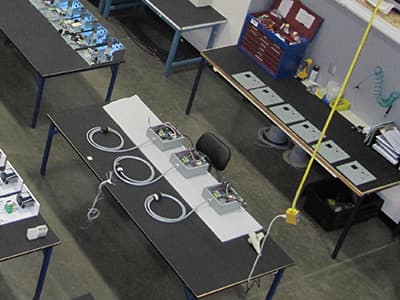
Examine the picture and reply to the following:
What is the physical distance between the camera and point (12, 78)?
802cm

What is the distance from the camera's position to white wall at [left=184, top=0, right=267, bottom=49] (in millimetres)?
8063

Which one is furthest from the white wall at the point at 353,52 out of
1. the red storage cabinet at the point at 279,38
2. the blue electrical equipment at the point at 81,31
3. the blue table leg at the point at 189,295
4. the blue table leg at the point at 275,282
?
the blue table leg at the point at 189,295

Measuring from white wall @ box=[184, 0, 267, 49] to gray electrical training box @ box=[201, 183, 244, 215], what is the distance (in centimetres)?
270

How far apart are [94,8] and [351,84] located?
3.56 m

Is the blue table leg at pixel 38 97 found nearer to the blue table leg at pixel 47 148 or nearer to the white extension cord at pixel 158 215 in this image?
the blue table leg at pixel 47 148

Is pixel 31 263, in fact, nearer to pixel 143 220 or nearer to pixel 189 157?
pixel 143 220

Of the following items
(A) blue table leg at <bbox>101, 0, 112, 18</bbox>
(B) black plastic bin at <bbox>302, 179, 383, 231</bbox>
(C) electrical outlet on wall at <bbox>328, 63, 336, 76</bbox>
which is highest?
(C) electrical outlet on wall at <bbox>328, 63, 336, 76</bbox>

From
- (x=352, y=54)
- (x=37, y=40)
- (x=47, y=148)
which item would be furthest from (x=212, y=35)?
(x=47, y=148)

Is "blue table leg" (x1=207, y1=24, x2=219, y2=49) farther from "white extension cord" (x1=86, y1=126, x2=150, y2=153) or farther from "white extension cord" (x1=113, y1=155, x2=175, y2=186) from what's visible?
"white extension cord" (x1=113, y1=155, x2=175, y2=186)

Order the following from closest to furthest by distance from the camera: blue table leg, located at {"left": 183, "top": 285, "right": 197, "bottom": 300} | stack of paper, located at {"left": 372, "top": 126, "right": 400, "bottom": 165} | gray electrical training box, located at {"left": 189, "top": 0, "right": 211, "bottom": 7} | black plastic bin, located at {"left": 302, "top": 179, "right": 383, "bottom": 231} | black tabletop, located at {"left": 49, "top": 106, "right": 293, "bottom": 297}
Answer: blue table leg, located at {"left": 183, "top": 285, "right": 197, "bottom": 300}, black tabletop, located at {"left": 49, "top": 106, "right": 293, "bottom": 297}, stack of paper, located at {"left": 372, "top": 126, "right": 400, "bottom": 165}, black plastic bin, located at {"left": 302, "top": 179, "right": 383, "bottom": 231}, gray electrical training box, located at {"left": 189, "top": 0, "right": 211, "bottom": 7}

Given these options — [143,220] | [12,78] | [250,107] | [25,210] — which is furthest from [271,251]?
[12,78]

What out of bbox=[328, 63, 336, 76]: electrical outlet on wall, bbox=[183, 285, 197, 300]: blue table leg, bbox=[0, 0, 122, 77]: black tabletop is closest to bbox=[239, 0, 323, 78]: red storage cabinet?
bbox=[328, 63, 336, 76]: electrical outlet on wall

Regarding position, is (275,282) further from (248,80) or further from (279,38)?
(279,38)

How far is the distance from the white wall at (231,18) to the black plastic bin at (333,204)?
1997 mm
